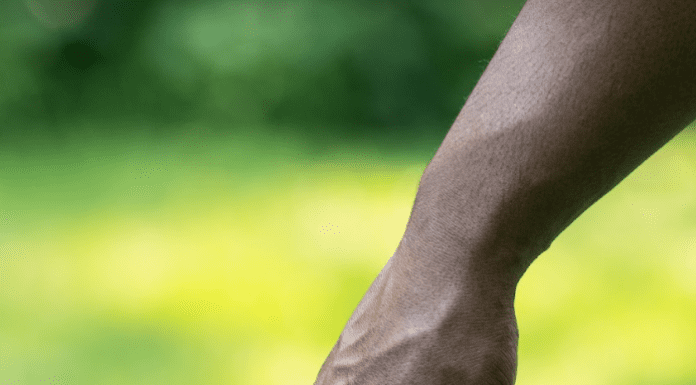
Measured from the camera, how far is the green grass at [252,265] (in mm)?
1302

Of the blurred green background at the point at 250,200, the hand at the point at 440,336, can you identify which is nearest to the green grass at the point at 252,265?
the blurred green background at the point at 250,200

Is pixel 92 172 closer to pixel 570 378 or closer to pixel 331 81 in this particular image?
pixel 331 81

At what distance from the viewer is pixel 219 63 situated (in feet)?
8.19

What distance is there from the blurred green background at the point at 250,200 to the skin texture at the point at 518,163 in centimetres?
34

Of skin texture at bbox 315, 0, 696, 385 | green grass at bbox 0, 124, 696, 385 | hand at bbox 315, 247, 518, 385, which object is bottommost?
hand at bbox 315, 247, 518, 385

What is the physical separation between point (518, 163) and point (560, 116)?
0.04 metres

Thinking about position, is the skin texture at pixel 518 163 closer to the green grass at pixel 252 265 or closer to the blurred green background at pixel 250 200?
the blurred green background at pixel 250 200

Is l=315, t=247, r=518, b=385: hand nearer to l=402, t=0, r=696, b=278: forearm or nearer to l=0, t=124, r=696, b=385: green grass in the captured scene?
l=402, t=0, r=696, b=278: forearm

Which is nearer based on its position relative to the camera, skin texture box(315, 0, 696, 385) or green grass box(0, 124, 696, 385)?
skin texture box(315, 0, 696, 385)

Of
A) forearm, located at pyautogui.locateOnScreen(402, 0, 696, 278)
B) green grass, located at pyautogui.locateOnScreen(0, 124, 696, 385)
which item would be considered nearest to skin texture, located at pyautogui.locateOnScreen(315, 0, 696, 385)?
forearm, located at pyautogui.locateOnScreen(402, 0, 696, 278)

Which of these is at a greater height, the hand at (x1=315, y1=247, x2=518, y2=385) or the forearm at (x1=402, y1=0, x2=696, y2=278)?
the forearm at (x1=402, y1=0, x2=696, y2=278)

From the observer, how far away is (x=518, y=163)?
0.56 meters

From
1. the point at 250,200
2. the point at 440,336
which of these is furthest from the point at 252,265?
Result: the point at 440,336

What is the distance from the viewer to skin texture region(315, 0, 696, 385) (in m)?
0.54
